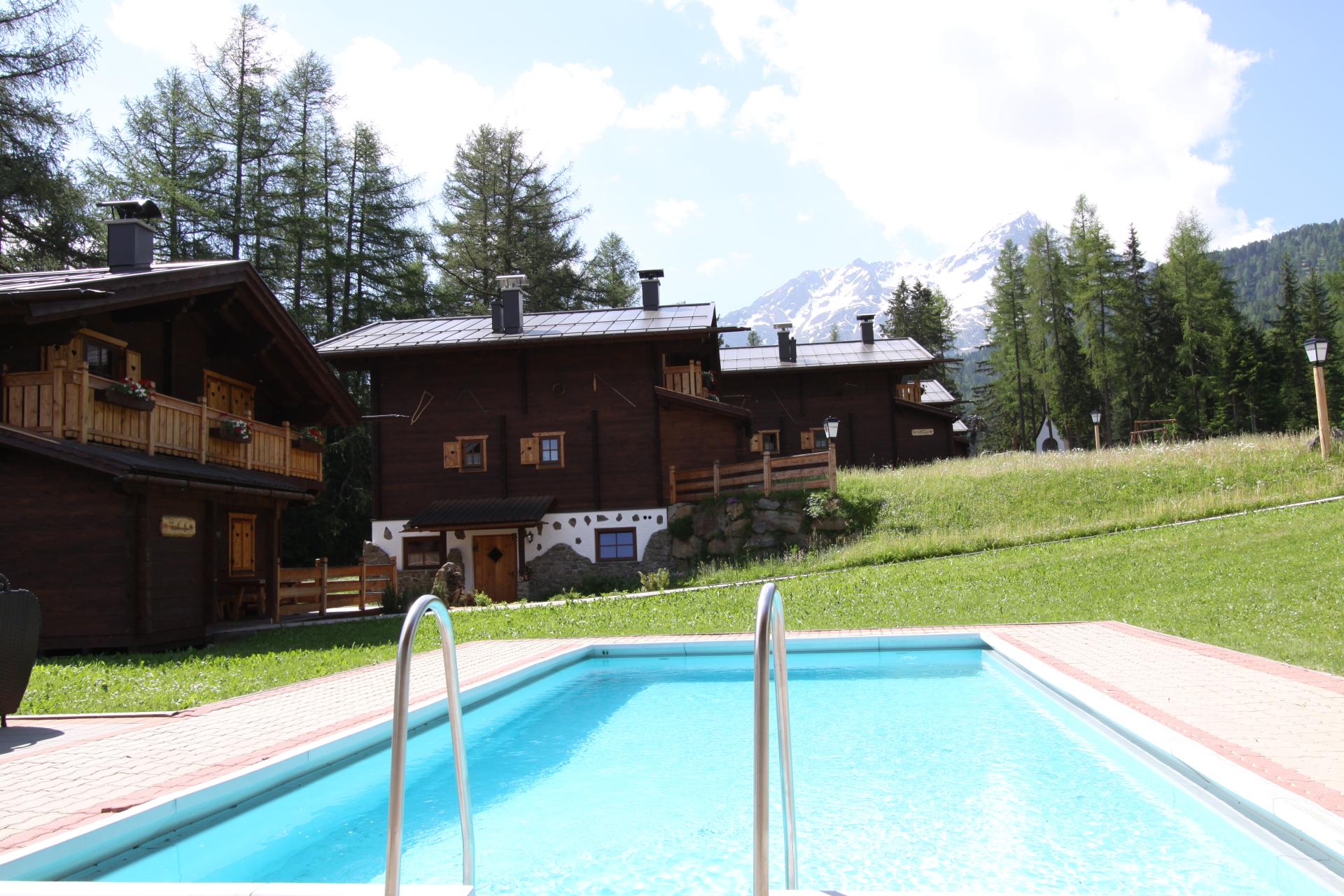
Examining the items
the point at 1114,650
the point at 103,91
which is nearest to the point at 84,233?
the point at 103,91

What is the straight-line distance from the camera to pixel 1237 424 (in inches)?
1950

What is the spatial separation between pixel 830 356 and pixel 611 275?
17024 mm

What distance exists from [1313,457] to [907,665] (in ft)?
62.2

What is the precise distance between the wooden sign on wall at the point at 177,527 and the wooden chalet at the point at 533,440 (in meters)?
10.9

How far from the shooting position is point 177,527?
45.7 ft

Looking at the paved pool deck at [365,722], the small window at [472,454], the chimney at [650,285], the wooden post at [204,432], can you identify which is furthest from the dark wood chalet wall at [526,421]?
the paved pool deck at [365,722]

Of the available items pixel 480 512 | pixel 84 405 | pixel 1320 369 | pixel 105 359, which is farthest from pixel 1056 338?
pixel 84 405

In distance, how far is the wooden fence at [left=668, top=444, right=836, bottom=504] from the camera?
82.1ft

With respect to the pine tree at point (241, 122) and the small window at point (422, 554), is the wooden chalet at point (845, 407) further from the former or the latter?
the pine tree at point (241, 122)

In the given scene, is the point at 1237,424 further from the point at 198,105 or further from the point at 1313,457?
the point at 198,105

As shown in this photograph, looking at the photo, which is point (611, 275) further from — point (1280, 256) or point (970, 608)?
point (1280, 256)

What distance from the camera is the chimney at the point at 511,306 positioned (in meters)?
27.3

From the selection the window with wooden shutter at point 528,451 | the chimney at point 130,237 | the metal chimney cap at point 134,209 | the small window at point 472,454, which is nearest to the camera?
the chimney at point 130,237

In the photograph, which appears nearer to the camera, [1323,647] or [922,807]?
[922,807]
